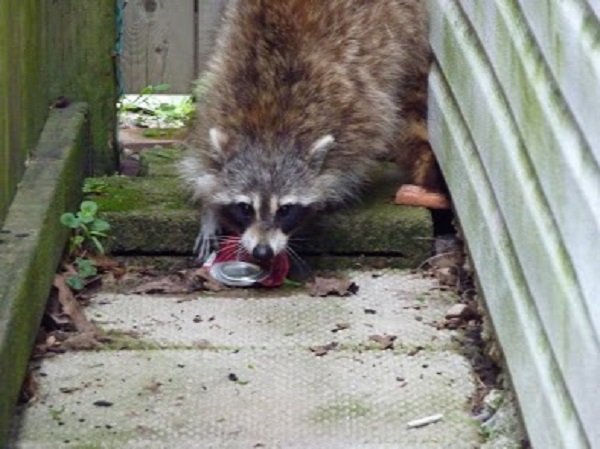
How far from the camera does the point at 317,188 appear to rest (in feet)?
17.3

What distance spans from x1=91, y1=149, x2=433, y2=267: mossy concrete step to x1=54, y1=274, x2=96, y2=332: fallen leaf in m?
0.44

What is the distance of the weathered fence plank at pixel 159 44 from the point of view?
627 centimetres

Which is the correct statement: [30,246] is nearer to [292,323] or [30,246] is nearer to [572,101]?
[292,323]

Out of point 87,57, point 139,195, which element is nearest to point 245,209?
point 139,195

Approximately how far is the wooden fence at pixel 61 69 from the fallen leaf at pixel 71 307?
418 mm

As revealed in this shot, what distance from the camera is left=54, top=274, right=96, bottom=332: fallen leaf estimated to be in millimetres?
4453

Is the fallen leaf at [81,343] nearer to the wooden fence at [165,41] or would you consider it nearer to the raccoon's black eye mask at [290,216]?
the raccoon's black eye mask at [290,216]

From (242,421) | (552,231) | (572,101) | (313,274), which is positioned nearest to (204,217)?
(313,274)

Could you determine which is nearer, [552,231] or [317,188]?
[552,231]

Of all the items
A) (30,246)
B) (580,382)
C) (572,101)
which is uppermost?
(572,101)

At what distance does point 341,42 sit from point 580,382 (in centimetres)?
283

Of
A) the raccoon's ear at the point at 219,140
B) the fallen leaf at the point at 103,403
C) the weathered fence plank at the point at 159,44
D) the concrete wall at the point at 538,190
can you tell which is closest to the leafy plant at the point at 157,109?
the weathered fence plank at the point at 159,44

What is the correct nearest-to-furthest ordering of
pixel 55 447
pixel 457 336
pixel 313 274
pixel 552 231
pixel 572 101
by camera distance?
pixel 572 101 < pixel 552 231 < pixel 55 447 < pixel 457 336 < pixel 313 274

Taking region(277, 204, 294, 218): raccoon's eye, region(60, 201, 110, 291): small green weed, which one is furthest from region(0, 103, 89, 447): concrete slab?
region(277, 204, 294, 218): raccoon's eye
